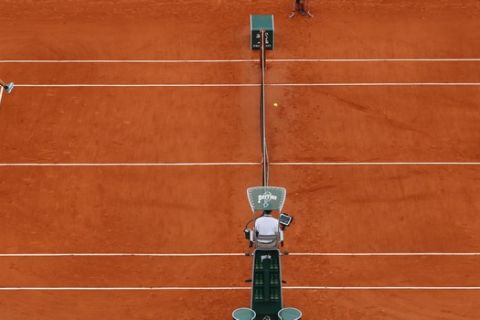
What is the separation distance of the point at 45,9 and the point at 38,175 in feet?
31.1

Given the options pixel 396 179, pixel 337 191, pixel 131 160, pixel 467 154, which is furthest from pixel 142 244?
pixel 467 154

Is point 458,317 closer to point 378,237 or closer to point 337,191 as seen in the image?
point 378,237

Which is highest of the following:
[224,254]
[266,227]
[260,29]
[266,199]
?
[260,29]

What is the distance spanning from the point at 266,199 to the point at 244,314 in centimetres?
278

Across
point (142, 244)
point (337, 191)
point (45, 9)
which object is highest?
point (45, 9)

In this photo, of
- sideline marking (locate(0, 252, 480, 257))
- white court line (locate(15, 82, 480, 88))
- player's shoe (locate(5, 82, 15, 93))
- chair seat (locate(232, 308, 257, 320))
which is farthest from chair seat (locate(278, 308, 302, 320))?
player's shoe (locate(5, 82, 15, 93))

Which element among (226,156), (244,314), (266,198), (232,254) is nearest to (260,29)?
(226,156)

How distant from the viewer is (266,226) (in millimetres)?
20078

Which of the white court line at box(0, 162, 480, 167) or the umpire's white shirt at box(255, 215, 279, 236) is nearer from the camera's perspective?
the umpire's white shirt at box(255, 215, 279, 236)

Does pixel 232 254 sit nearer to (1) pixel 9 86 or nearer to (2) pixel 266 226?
(2) pixel 266 226

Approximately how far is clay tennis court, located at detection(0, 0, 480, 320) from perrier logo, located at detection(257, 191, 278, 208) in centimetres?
324

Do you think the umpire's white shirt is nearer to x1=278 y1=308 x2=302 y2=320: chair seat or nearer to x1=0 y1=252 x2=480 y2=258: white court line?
x1=278 y1=308 x2=302 y2=320: chair seat

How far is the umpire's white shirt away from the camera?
20.1 meters

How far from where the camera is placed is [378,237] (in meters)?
24.0
